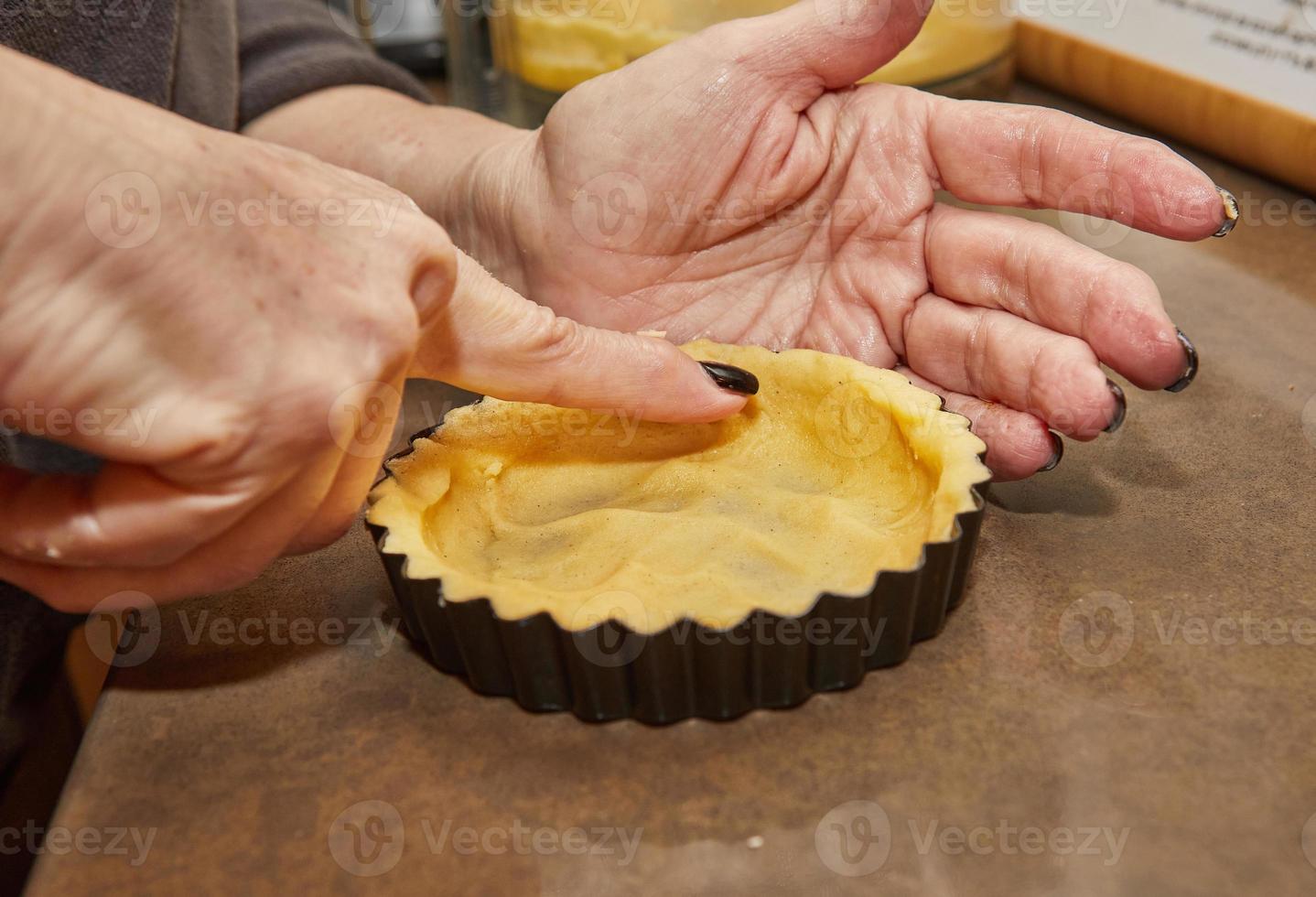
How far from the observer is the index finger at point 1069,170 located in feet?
5.00

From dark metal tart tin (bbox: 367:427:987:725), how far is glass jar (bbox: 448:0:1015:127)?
1.35m

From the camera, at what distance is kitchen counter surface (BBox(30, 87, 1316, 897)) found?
→ 111 cm

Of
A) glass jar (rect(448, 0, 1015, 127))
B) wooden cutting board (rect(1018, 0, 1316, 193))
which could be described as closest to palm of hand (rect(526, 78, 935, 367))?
glass jar (rect(448, 0, 1015, 127))

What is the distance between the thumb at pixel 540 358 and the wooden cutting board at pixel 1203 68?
5.35 feet

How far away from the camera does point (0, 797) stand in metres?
1.76

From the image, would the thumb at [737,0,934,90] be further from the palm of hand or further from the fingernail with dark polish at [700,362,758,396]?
the fingernail with dark polish at [700,362,758,396]

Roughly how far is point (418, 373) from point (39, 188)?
490 mm

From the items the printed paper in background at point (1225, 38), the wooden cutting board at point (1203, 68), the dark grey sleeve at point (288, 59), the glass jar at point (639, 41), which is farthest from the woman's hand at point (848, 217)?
the wooden cutting board at point (1203, 68)

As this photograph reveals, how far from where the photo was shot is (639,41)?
7.50ft

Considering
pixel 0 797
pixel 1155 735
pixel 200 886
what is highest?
pixel 1155 735

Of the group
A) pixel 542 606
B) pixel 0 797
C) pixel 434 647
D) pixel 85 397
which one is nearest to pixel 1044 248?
pixel 542 606

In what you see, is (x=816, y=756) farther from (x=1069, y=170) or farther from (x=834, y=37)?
(x=834, y=37)

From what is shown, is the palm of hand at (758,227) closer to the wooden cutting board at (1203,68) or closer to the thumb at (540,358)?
the thumb at (540,358)

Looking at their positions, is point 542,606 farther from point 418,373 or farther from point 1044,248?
point 1044,248
